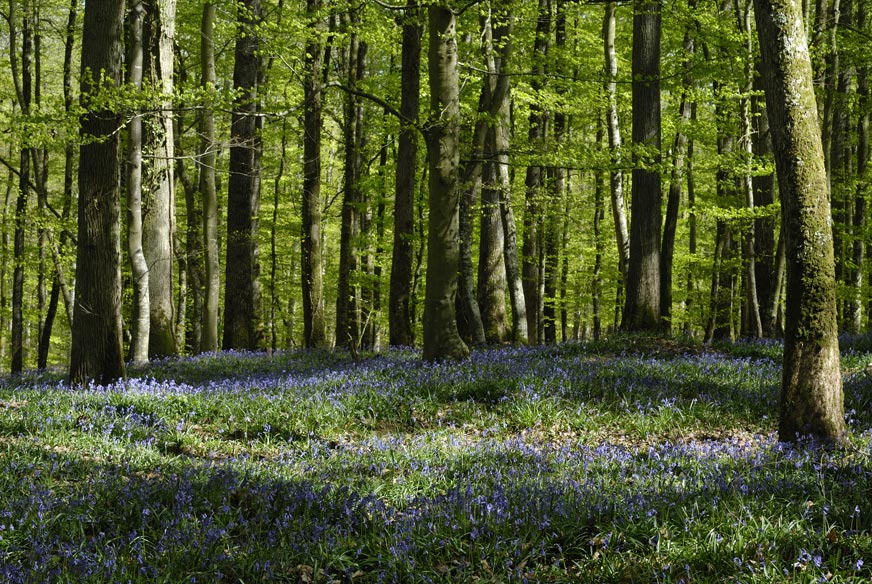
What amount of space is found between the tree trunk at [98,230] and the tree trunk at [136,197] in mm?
1338

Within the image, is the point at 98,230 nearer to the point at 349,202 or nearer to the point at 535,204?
the point at 349,202

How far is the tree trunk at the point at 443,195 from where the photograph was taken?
10.6 m

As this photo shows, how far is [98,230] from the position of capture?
352 inches

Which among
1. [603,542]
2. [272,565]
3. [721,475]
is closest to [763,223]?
[721,475]

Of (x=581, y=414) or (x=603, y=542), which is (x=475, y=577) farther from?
(x=581, y=414)

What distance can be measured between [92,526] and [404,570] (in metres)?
2.16

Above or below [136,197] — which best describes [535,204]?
above

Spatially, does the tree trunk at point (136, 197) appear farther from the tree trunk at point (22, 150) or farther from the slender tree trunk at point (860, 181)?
the slender tree trunk at point (860, 181)

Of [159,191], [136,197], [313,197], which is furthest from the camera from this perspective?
[313,197]

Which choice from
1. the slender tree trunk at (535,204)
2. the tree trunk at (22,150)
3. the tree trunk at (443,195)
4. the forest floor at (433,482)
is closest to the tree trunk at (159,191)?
the forest floor at (433,482)

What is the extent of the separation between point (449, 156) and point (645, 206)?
524 cm

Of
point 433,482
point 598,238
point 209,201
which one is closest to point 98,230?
point 433,482

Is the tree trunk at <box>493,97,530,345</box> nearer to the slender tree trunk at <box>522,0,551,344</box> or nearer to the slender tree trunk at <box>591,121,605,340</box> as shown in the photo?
the slender tree trunk at <box>522,0,551,344</box>

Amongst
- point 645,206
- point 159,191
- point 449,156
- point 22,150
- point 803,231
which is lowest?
point 803,231
